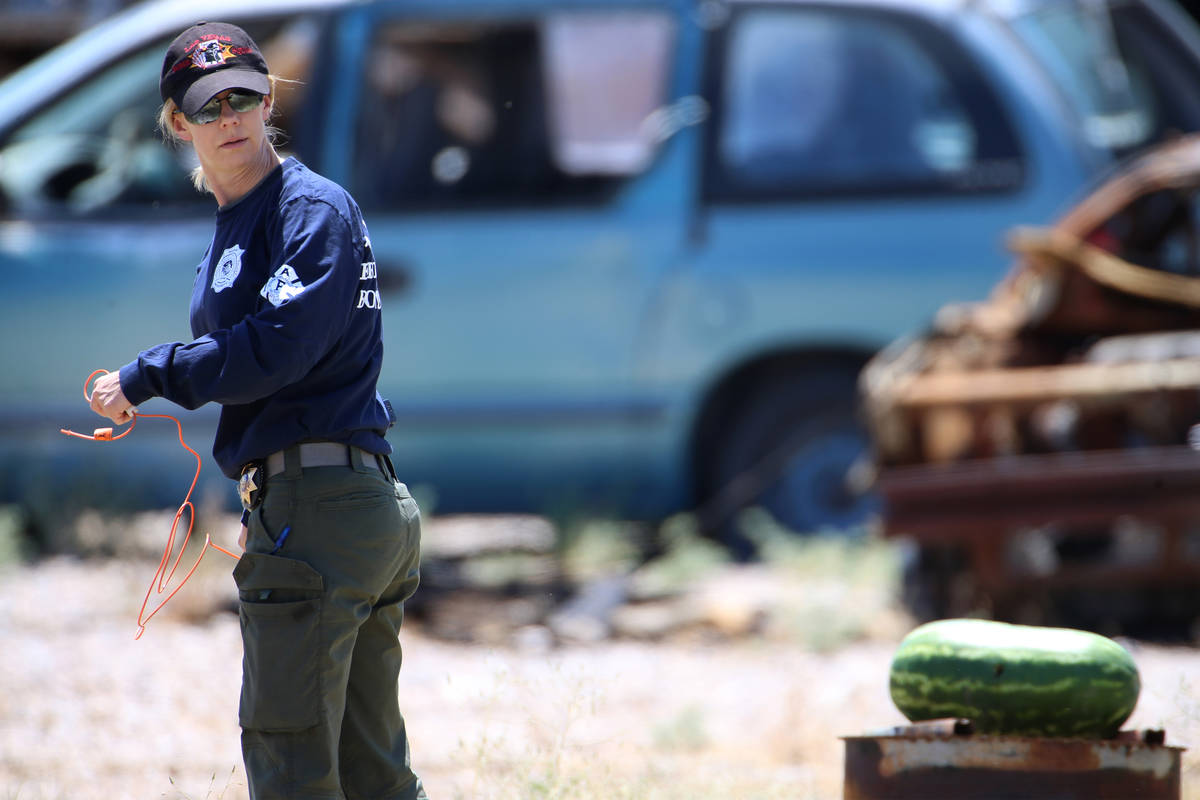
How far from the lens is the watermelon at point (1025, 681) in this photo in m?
2.83

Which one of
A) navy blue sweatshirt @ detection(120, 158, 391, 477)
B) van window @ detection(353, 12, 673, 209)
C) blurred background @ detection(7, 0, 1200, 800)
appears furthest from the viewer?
van window @ detection(353, 12, 673, 209)

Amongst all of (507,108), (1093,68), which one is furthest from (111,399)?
(1093,68)

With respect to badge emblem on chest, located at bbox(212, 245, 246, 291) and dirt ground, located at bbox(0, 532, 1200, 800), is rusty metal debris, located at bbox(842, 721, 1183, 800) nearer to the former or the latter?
dirt ground, located at bbox(0, 532, 1200, 800)

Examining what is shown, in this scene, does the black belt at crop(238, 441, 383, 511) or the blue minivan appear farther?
the blue minivan

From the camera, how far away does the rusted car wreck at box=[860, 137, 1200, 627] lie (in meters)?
4.98

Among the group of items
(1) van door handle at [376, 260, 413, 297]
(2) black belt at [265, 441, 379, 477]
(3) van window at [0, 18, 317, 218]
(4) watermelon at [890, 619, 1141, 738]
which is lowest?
(4) watermelon at [890, 619, 1141, 738]

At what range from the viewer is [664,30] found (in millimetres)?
6469

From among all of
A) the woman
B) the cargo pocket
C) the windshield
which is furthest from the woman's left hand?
the windshield

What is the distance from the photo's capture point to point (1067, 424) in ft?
18.2

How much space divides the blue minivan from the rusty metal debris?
3683 millimetres

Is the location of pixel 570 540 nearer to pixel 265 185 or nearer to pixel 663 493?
pixel 663 493

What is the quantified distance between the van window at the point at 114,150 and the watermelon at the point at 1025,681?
4350 mm

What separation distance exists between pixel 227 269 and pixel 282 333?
0.80ft

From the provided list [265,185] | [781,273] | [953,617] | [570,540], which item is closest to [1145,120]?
[781,273]
